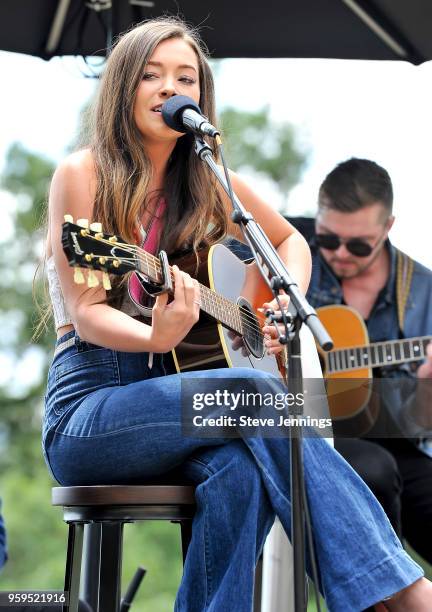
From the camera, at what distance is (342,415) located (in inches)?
115

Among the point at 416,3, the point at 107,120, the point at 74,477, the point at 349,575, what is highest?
the point at 416,3

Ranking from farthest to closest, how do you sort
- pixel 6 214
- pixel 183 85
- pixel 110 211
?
pixel 6 214
pixel 183 85
pixel 110 211

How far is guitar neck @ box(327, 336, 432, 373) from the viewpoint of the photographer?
9.53 ft

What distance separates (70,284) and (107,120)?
40cm

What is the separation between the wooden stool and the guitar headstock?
41 centimetres

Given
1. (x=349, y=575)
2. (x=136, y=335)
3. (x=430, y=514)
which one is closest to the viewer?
(x=349, y=575)

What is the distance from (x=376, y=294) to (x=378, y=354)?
0.63 feet

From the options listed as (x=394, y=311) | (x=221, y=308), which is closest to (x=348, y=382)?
(x=394, y=311)

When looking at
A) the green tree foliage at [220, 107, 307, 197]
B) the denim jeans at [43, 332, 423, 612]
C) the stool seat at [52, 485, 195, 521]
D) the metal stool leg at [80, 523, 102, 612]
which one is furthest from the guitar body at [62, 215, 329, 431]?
the green tree foliage at [220, 107, 307, 197]

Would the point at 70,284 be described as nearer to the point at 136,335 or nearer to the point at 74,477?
the point at 136,335

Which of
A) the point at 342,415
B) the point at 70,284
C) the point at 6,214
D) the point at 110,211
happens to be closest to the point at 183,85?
the point at 110,211

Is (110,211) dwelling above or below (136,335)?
above

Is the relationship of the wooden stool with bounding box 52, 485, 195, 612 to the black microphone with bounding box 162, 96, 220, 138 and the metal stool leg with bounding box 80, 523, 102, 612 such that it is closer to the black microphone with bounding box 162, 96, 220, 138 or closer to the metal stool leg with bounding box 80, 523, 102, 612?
the metal stool leg with bounding box 80, 523, 102, 612

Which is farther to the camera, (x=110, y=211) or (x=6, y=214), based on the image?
(x=6, y=214)
